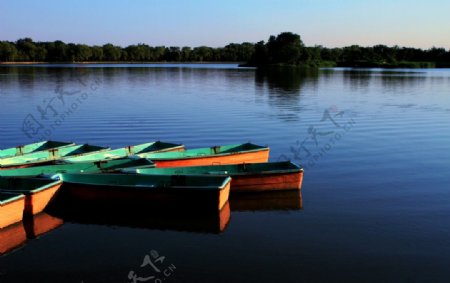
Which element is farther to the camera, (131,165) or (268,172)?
(131,165)

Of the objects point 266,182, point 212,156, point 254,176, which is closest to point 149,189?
point 254,176

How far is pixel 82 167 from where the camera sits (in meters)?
19.0

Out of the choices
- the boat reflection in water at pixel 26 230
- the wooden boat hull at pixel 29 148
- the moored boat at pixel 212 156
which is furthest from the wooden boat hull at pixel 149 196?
the wooden boat hull at pixel 29 148

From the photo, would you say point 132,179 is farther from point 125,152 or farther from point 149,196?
point 125,152

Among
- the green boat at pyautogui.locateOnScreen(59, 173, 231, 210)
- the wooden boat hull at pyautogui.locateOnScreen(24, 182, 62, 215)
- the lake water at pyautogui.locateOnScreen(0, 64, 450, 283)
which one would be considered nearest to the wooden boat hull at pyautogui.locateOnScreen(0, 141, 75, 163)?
the lake water at pyautogui.locateOnScreen(0, 64, 450, 283)

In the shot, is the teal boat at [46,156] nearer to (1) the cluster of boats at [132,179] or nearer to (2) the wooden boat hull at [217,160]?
(1) the cluster of boats at [132,179]

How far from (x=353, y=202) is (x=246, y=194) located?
3.92 m

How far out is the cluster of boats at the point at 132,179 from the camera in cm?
1585

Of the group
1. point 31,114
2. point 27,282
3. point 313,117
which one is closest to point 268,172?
point 27,282

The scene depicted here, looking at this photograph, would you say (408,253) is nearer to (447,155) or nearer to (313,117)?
(447,155)

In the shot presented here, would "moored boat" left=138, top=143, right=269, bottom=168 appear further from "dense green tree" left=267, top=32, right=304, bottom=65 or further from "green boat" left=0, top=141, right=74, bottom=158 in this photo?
"dense green tree" left=267, top=32, right=304, bottom=65

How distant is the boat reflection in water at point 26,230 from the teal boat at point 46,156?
14.3ft

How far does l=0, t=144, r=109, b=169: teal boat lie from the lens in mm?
19688

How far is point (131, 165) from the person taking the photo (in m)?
19.5
